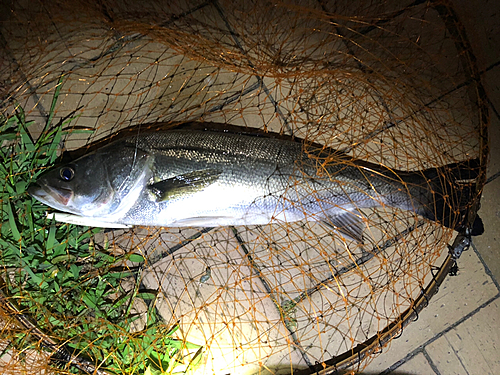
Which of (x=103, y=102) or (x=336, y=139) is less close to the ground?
(x=103, y=102)

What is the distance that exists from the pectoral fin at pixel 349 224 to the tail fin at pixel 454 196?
1.62 ft

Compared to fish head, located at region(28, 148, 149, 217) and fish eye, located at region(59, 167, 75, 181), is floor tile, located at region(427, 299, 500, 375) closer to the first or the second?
fish head, located at region(28, 148, 149, 217)

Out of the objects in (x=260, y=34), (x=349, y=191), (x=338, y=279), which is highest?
(x=260, y=34)

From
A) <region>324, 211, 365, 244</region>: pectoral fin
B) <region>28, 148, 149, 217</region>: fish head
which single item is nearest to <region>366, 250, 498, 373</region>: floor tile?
<region>324, 211, 365, 244</region>: pectoral fin

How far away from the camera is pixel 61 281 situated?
2.53m

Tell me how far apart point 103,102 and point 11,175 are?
36.4 inches

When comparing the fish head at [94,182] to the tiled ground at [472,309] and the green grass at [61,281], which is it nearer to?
the green grass at [61,281]

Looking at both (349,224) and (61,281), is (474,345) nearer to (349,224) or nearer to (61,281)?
(349,224)

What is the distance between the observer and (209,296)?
9.09ft

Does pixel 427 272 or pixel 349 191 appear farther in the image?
pixel 427 272

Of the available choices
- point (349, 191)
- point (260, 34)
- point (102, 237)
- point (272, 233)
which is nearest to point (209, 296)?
point (272, 233)

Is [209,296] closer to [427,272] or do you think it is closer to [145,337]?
[145,337]

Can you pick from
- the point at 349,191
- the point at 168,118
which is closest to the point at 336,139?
the point at 349,191

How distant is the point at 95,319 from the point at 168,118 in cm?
180
